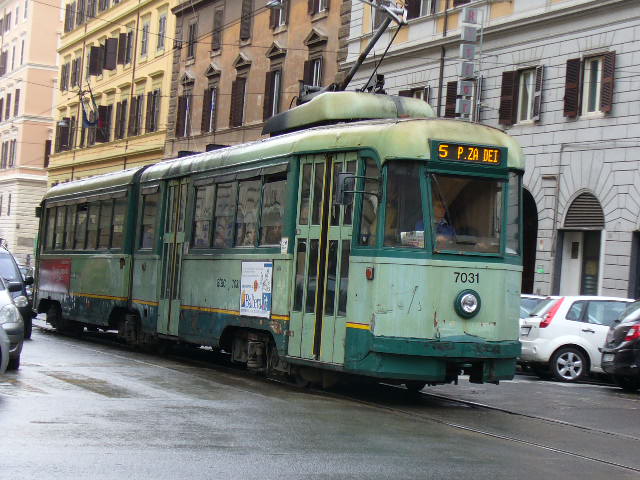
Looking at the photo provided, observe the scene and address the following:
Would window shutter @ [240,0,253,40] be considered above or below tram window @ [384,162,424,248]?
above

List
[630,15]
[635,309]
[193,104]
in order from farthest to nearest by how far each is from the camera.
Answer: [193,104] → [630,15] → [635,309]

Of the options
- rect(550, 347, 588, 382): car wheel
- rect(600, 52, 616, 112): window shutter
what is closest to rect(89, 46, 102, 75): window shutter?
rect(600, 52, 616, 112): window shutter

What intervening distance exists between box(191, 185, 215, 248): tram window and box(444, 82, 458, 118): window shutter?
14344 mm

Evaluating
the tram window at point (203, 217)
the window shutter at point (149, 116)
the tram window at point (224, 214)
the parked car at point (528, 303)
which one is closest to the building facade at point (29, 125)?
the window shutter at point (149, 116)

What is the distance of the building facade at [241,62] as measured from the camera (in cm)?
3809

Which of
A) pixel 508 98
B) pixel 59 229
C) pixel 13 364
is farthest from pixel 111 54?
pixel 13 364

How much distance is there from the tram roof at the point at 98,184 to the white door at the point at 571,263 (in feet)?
36.1

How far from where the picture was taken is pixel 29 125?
74188 mm

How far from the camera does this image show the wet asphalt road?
8367mm

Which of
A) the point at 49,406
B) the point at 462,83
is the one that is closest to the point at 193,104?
the point at 462,83

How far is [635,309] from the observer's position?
17578mm

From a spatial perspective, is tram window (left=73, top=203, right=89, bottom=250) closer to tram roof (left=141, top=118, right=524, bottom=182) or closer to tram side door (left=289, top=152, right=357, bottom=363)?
tram roof (left=141, top=118, right=524, bottom=182)

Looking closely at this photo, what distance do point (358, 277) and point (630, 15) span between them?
14.9 m

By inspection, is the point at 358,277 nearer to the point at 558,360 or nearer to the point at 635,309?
the point at 635,309
